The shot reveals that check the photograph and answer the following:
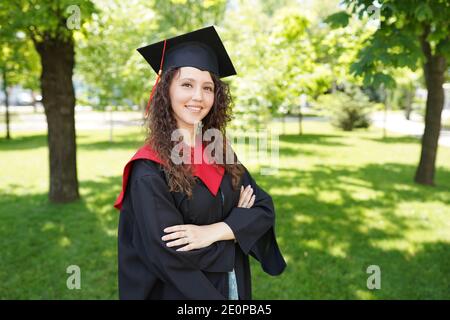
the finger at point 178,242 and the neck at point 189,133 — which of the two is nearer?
the finger at point 178,242

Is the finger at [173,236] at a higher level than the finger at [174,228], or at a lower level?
lower

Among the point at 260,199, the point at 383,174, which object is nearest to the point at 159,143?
the point at 260,199

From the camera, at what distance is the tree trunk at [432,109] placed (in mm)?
8562

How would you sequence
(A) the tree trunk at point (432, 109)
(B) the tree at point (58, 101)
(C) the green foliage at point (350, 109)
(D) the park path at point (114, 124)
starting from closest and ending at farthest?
(B) the tree at point (58, 101) < (A) the tree trunk at point (432, 109) < (D) the park path at point (114, 124) < (C) the green foliage at point (350, 109)

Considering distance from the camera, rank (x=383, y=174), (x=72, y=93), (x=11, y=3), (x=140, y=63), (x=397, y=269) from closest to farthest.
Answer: (x=397, y=269)
(x=11, y=3)
(x=72, y=93)
(x=383, y=174)
(x=140, y=63)

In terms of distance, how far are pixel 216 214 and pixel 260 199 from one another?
12.9 inches

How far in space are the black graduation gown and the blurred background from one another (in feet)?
7.87

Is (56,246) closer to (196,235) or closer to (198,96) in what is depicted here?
(196,235)

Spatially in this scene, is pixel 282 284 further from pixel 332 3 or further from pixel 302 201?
pixel 332 3

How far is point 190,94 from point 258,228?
824 mm

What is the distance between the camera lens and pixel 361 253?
5.25m

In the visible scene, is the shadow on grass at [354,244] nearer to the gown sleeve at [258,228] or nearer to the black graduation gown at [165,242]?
the gown sleeve at [258,228]

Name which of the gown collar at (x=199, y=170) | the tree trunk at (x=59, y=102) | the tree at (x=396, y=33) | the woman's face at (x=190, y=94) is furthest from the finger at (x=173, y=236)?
the tree trunk at (x=59, y=102)

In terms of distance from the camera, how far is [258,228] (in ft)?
7.04
